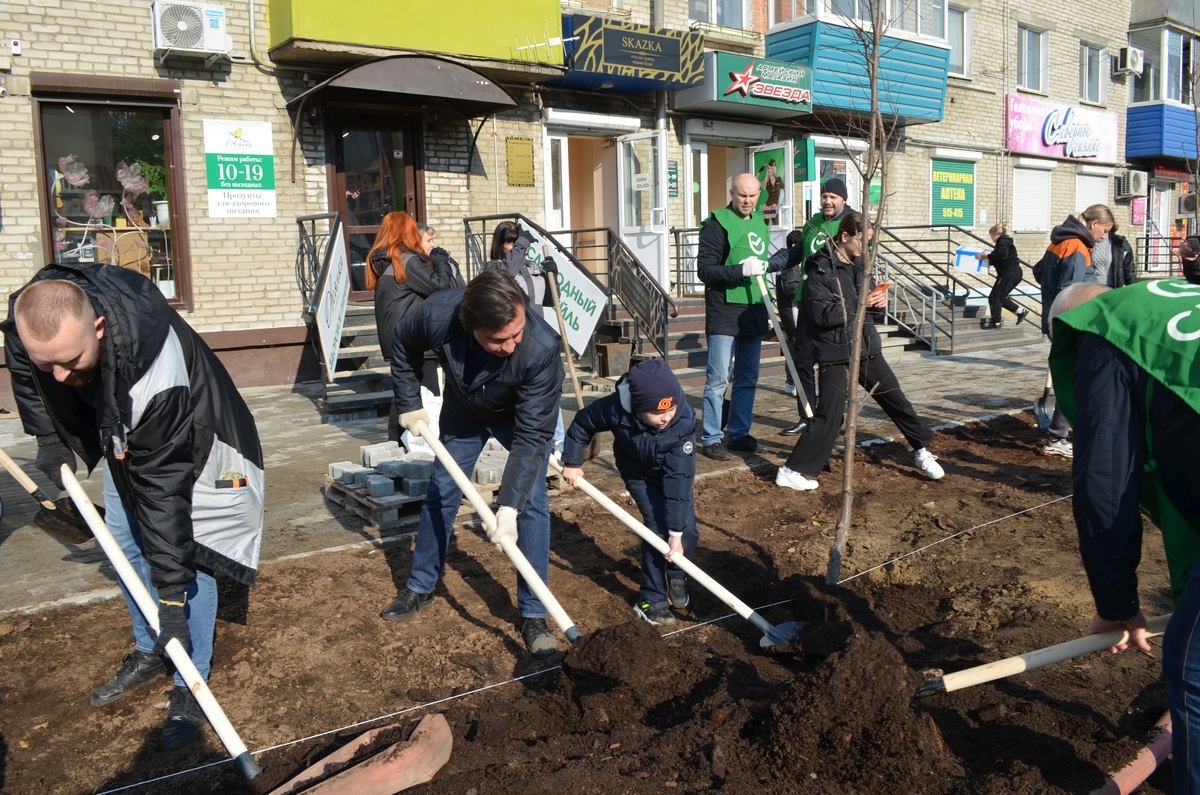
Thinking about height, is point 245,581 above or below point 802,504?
above

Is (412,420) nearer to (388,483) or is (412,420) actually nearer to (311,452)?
(388,483)

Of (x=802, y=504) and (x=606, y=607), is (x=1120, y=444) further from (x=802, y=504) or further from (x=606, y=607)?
(x=802, y=504)

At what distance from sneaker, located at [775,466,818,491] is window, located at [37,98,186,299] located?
743 centimetres

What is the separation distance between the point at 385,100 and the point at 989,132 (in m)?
13.9

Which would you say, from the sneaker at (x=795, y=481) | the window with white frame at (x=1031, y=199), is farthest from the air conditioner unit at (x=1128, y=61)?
the sneaker at (x=795, y=481)

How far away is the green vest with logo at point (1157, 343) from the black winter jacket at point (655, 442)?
1877 mm

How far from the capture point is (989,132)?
64.4 feet

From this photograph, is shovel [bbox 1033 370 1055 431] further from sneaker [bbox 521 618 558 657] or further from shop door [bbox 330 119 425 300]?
shop door [bbox 330 119 425 300]

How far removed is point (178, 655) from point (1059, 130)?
22896 millimetres

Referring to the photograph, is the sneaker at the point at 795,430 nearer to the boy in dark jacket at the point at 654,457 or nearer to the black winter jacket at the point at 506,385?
the boy in dark jacket at the point at 654,457

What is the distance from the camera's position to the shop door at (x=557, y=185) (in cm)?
1317

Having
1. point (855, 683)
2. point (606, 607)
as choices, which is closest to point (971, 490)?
point (606, 607)

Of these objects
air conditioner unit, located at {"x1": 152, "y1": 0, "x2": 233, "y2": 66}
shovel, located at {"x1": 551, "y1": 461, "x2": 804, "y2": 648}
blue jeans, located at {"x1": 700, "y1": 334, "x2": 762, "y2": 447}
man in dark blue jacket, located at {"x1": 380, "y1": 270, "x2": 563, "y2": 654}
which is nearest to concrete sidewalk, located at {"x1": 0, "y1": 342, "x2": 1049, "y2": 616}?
blue jeans, located at {"x1": 700, "y1": 334, "x2": 762, "y2": 447}

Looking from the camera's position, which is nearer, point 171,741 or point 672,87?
point 171,741
